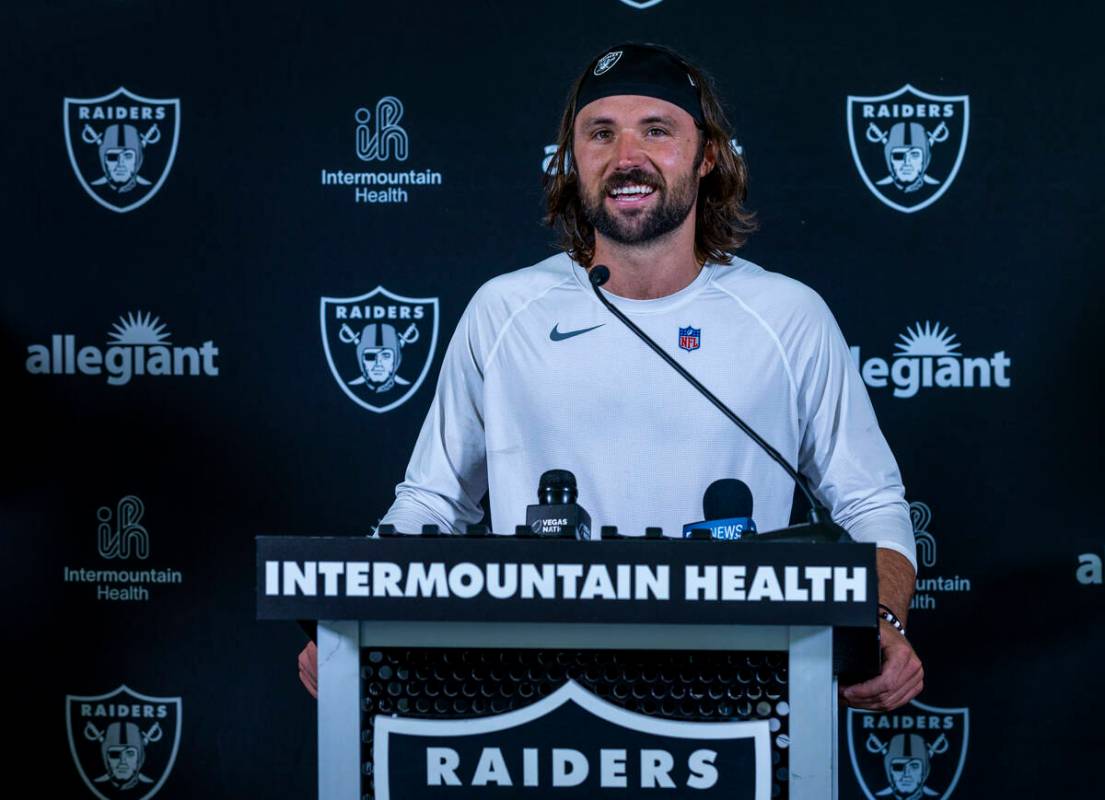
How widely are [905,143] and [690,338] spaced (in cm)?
102

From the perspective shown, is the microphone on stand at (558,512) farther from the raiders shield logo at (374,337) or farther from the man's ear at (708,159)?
the raiders shield logo at (374,337)

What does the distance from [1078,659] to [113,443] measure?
222 cm

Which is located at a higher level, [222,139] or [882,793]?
[222,139]

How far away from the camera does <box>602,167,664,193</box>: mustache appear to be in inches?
82.4

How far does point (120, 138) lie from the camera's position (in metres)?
2.89

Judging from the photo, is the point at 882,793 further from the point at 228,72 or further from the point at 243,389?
the point at 228,72

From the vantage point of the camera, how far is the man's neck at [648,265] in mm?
2143

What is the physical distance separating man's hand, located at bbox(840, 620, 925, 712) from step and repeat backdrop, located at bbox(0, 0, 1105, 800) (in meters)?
1.39

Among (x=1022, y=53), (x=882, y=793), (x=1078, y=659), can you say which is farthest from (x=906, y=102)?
(x=882, y=793)

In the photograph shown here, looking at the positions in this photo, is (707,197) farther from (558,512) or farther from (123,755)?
(123,755)

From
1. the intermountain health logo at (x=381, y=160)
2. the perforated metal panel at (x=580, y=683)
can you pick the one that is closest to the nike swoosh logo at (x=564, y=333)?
the intermountain health logo at (x=381, y=160)

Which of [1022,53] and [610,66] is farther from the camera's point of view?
[1022,53]

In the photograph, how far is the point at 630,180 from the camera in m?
2.10

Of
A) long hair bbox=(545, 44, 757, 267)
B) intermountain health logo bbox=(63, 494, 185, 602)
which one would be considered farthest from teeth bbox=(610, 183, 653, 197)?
intermountain health logo bbox=(63, 494, 185, 602)
